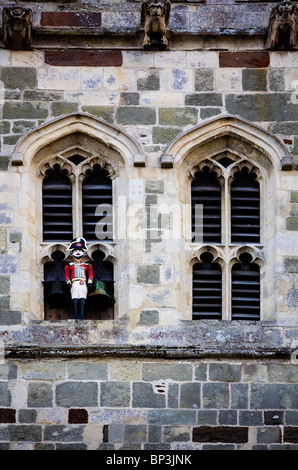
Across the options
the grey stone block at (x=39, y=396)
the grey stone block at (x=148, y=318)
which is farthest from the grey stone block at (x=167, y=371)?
the grey stone block at (x=39, y=396)

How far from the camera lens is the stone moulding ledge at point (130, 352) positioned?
23.8 m

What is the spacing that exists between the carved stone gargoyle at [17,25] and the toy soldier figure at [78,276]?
2.50 metres

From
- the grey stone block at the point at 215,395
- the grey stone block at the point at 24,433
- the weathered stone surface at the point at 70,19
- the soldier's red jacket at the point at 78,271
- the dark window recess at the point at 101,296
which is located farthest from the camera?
the weathered stone surface at the point at 70,19

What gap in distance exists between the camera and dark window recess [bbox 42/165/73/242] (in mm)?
24859

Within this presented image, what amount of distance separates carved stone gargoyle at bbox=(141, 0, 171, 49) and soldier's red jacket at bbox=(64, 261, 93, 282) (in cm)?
275

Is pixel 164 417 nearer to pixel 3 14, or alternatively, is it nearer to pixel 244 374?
pixel 244 374

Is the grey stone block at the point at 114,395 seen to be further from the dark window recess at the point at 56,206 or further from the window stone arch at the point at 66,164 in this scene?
the dark window recess at the point at 56,206

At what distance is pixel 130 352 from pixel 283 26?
430 centimetres

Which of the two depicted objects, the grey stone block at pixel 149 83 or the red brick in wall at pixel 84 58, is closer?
the grey stone block at pixel 149 83

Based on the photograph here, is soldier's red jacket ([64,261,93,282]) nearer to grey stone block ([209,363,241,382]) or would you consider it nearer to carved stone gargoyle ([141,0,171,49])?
grey stone block ([209,363,241,382])

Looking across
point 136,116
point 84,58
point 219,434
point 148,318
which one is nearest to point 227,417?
point 219,434

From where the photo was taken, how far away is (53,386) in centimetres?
2370

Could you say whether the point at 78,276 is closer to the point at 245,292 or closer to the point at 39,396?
the point at 39,396
